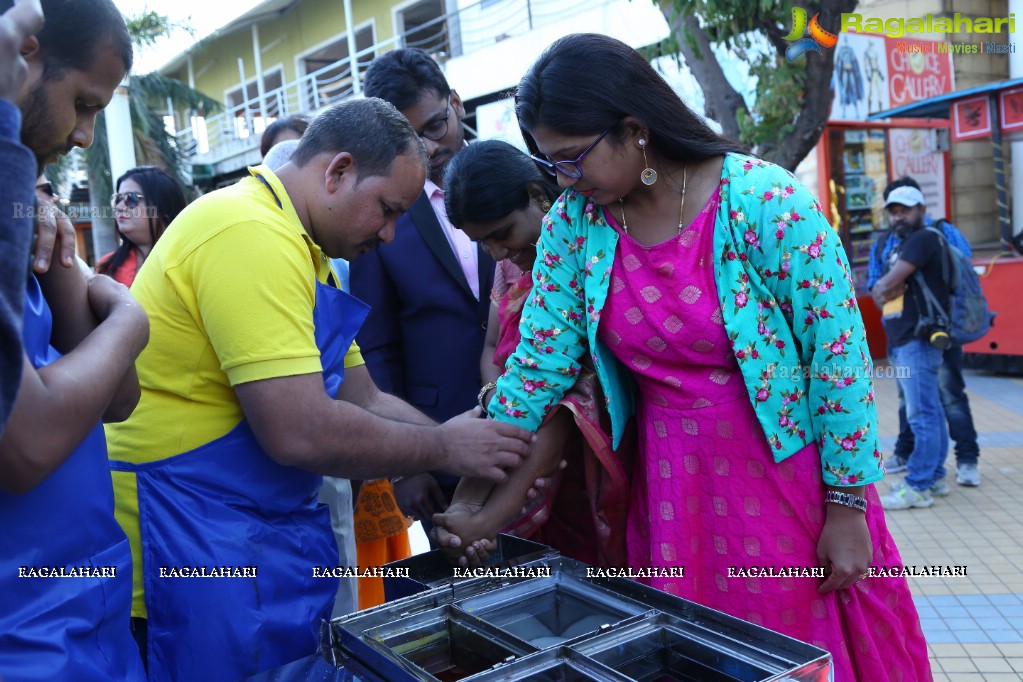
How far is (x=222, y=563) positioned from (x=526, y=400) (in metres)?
0.73

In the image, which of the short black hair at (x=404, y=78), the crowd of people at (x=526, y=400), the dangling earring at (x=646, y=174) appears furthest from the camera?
the short black hair at (x=404, y=78)

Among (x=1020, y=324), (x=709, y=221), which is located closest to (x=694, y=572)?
(x=709, y=221)

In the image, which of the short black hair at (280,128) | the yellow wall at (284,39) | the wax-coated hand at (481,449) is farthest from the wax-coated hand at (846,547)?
the yellow wall at (284,39)

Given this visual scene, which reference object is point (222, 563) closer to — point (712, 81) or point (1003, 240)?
point (712, 81)

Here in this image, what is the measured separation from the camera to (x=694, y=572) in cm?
182

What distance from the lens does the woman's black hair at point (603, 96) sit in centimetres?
170

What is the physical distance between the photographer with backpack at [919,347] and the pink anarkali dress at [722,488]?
11.6 feet

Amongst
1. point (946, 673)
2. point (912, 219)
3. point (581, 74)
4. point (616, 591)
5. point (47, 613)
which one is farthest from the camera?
point (912, 219)

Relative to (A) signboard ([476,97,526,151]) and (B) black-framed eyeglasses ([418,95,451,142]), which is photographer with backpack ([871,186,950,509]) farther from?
(A) signboard ([476,97,526,151])

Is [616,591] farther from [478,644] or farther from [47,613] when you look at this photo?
[47,613]

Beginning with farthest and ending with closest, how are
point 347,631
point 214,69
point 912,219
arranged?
point 214,69 < point 912,219 < point 347,631

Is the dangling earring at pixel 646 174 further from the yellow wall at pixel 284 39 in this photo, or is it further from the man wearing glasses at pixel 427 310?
the yellow wall at pixel 284 39

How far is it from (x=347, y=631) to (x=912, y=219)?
487 cm

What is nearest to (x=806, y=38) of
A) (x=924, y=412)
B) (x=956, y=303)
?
(x=956, y=303)
